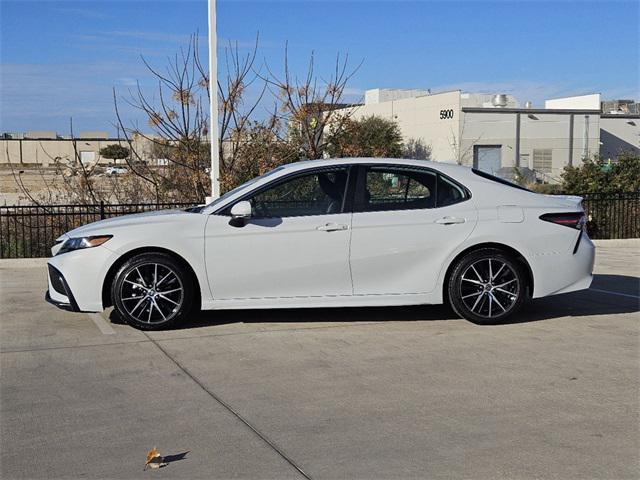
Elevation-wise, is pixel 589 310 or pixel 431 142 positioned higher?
pixel 431 142

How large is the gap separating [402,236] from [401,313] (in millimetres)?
1149

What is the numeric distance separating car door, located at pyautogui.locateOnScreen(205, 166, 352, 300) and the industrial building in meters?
45.3

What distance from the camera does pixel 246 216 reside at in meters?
7.20

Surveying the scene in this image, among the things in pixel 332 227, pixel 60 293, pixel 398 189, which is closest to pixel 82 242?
pixel 60 293

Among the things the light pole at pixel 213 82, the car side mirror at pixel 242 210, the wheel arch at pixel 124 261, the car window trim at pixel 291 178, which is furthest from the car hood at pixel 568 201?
the light pole at pixel 213 82

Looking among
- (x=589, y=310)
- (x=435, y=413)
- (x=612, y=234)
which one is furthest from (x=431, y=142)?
(x=435, y=413)

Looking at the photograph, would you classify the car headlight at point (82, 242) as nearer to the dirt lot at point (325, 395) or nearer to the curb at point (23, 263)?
the dirt lot at point (325, 395)

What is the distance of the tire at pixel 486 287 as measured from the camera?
24.4 ft

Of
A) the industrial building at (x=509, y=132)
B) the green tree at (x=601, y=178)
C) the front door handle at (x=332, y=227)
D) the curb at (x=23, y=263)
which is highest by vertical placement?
the industrial building at (x=509, y=132)

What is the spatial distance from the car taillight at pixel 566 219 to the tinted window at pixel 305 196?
1.99m

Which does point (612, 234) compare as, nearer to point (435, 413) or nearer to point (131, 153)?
point (131, 153)

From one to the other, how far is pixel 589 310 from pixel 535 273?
4.13 ft

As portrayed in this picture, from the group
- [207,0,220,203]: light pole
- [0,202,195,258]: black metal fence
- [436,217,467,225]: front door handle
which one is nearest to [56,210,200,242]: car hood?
[436,217,467,225]: front door handle

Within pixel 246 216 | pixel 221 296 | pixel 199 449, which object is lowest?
pixel 199 449
